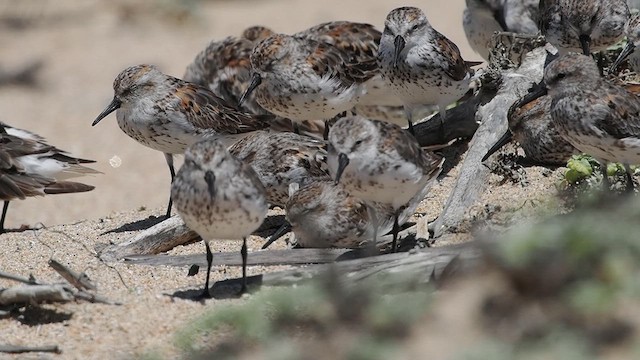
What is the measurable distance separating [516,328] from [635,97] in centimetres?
284

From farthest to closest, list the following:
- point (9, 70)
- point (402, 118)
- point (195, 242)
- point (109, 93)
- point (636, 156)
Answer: point (9, 70) → point (109, 93) → point (402, 118) → point (195, 242) → point (636, 156)

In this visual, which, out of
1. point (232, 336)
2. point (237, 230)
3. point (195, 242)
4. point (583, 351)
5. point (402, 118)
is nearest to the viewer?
point (583, 351)

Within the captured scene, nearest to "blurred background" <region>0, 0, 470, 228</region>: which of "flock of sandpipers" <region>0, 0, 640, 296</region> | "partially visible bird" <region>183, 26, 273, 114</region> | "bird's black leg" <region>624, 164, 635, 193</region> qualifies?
"partially visible bird" <region>183, 26, 273, 114</region>

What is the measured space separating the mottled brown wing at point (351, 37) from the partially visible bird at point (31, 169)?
234cm

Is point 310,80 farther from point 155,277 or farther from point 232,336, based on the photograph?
point 232,336

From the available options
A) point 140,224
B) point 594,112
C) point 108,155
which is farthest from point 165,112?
point 108,155

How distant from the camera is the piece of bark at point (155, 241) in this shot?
8.09 meters

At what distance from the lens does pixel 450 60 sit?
9.21 meters

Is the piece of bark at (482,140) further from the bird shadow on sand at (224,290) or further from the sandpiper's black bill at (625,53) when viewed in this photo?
the bird shadow on sand at (224,290)

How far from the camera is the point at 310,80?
9391 millimetres

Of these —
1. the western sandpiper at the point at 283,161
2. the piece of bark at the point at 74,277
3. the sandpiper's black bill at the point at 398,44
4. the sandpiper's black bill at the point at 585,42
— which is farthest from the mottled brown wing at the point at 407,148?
the sandpiper's black bill at the point at 585,42

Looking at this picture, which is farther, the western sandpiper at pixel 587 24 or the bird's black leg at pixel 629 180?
the western sandpiper at pixel 587 24

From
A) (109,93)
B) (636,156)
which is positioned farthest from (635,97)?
(109,93)

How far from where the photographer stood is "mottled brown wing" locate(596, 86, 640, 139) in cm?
734
